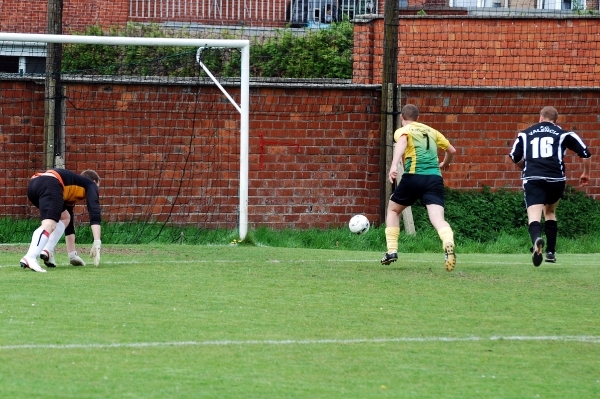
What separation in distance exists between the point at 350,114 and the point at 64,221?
24.4 ft

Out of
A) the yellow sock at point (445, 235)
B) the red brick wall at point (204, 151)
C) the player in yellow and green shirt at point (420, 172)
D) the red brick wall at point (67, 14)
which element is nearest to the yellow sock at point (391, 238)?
the player in yellow and green shirt at point (420, 172)

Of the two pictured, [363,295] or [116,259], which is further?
[116,259]

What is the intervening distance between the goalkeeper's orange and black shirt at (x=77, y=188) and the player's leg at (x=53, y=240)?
0.46 feet

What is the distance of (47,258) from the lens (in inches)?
457

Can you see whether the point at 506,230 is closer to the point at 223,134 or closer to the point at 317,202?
the point at 317,202

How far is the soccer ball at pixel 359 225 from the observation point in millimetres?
16812

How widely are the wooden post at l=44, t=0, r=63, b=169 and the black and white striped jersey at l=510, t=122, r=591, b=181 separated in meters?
7.42

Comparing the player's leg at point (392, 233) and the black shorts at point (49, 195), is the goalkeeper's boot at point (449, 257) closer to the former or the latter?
the player's leg at point (392, 233)

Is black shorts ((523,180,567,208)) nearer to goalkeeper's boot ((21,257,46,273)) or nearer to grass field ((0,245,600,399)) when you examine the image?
grass field ((0,245,600,399))

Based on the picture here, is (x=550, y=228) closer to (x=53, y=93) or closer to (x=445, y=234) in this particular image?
(x=445, y=234)

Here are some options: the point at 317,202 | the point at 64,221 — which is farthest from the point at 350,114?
the point at 64,221

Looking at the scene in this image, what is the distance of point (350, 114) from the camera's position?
719 inches

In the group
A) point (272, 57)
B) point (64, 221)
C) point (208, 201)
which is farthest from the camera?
point (272, 57)

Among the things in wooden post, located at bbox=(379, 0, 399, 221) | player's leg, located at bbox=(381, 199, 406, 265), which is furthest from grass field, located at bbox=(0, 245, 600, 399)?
wooden post, located at bbox=(379, 0, 399, 221)
